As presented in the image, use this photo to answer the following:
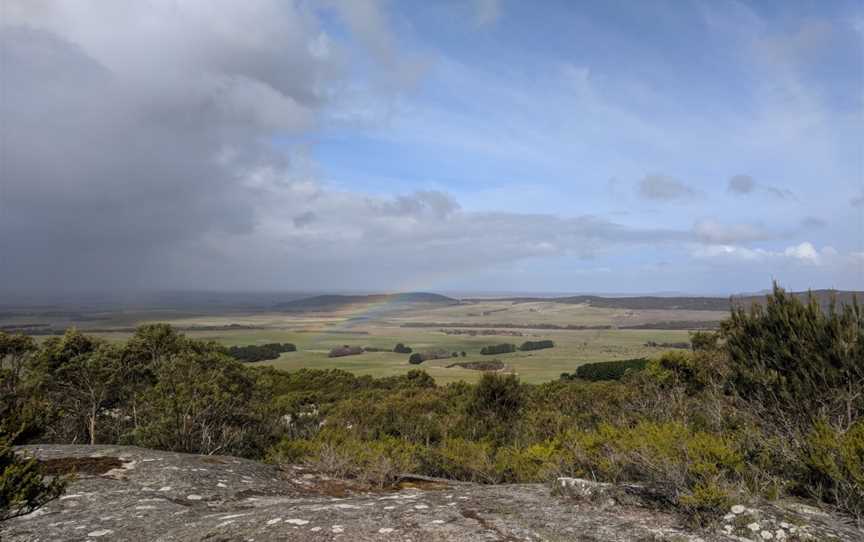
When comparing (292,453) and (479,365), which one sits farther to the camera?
(479,365)

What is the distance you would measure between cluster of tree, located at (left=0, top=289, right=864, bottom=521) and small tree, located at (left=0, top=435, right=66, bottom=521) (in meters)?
0.32

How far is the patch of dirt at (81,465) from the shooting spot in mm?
10148

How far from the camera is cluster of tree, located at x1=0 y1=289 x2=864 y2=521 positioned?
23.2ft

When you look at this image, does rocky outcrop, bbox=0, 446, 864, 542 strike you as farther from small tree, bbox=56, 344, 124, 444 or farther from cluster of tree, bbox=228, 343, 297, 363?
cluster of tree, bbox=228, 343, 297, 363

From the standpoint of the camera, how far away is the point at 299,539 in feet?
19.2

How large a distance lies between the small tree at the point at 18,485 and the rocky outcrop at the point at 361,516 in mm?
1028

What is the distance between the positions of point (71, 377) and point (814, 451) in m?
29.6

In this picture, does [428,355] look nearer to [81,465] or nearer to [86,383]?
[86,383]

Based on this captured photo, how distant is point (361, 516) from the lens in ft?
21.9

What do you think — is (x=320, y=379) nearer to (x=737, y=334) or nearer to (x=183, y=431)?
(x=183, y=431)

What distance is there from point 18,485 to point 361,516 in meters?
4.11

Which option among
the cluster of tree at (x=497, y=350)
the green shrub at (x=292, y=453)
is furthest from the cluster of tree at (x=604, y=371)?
the green shrub at (x=292, y=453)

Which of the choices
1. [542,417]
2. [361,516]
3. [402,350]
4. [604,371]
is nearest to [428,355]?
[402,350]

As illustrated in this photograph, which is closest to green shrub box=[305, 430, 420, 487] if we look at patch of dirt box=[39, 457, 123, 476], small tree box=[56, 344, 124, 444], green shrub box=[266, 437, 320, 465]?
green shrub box=[266, 437, 320, 465]
